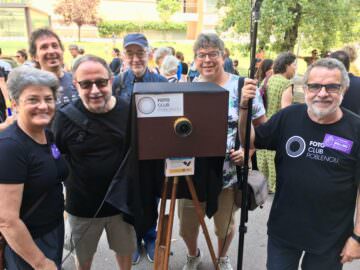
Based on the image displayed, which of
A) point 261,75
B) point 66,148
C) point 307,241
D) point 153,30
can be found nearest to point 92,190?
point 66,148

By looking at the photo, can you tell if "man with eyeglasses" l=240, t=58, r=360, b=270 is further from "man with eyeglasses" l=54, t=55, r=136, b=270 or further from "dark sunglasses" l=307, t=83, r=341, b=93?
"man with eyeglasses" l=54, t=55, r=136, b=270

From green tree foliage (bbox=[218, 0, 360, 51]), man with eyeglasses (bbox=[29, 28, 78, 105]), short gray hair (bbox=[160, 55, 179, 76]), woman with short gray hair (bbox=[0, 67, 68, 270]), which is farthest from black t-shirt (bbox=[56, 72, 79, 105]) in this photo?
green tree foliage (bbox=[218, 0, 360, 51])

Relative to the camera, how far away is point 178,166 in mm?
1593

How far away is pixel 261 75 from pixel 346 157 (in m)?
3.83

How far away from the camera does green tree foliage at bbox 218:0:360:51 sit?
7215 mm

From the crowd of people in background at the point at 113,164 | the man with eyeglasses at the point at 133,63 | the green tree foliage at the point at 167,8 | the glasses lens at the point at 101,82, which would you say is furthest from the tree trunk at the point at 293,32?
the green tree foliage at the point at 167,8

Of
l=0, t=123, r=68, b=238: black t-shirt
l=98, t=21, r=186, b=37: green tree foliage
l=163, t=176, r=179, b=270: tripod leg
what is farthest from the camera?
l=98, t=21, r=186, b=37: green tree foliage

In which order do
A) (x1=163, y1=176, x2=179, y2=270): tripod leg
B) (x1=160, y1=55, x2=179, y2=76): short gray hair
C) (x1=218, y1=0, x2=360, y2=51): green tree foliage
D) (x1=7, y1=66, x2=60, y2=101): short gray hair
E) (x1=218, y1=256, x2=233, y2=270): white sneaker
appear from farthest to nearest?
(x1=218, y1=0, x2=360, y2=51): green tree foliage
(x1=160, y1=55, x2=179, y2=76): short gray hair
(x1=218, y1=256, x2=233, y2=270): white sneaker
(x1=163, y1=176, x2=179, y2=270): tripod leg
(x1=7, y1=66, x2=60, y2=101): short gray hair

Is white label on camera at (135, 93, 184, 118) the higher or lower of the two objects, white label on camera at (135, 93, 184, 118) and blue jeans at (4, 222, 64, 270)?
the higher

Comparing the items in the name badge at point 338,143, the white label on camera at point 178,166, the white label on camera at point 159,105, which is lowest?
the white label on camera at point 178,166

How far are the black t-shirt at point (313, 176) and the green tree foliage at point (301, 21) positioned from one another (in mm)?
6186

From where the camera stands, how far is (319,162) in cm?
162

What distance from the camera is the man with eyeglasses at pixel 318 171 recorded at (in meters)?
1.57

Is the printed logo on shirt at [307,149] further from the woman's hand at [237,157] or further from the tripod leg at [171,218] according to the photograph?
the tripod leg at [171,218]
